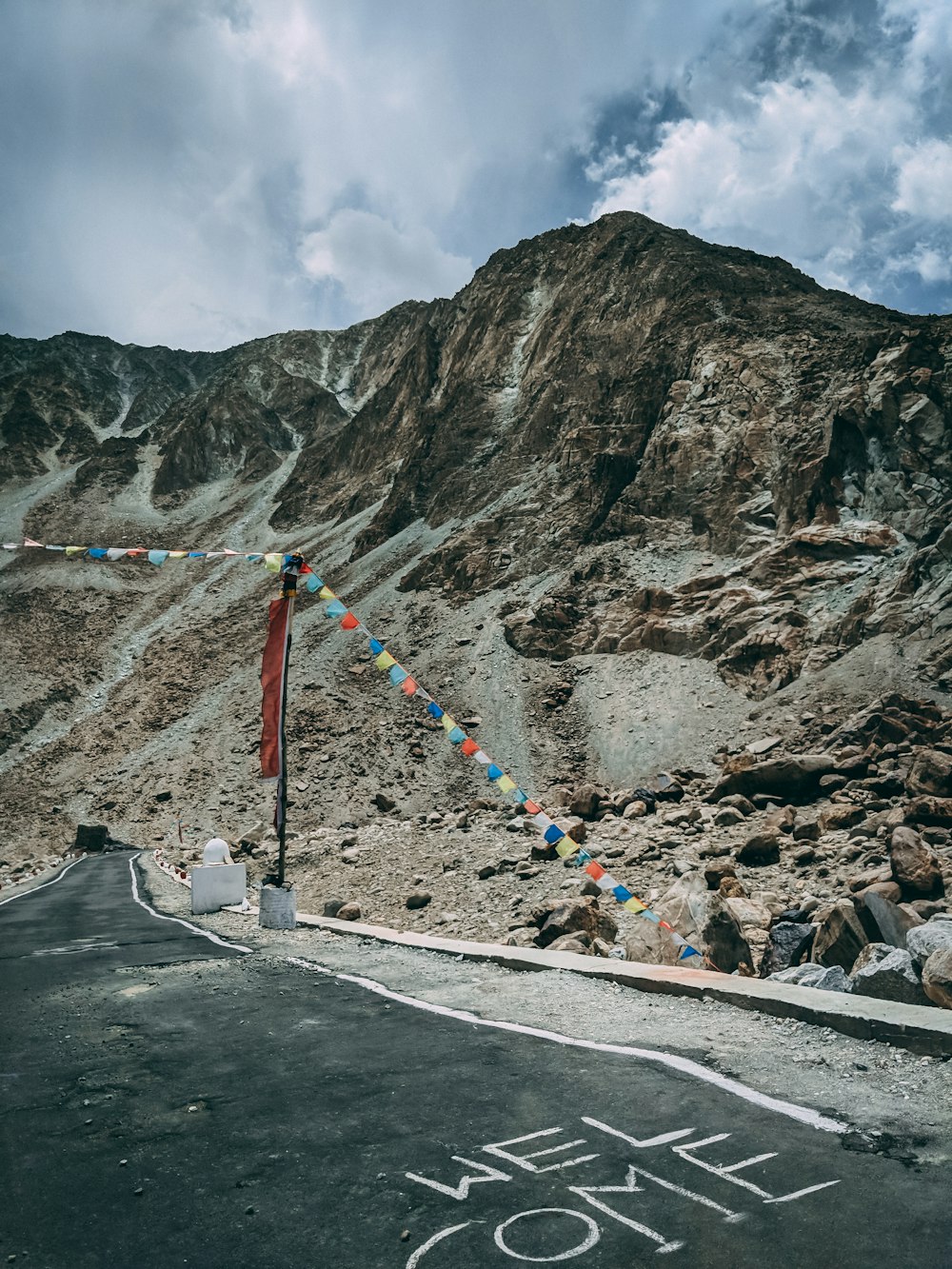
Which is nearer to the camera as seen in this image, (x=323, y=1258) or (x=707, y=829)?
(x=323, y=1258)

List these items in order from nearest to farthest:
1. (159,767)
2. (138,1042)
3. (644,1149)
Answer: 1. (644,1149)
2. (138,1042)
3. (159,767)

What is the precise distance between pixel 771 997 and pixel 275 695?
8.58m

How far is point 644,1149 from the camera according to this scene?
140 inches

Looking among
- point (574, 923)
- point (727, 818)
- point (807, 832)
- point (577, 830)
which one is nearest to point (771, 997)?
point (574, 923)

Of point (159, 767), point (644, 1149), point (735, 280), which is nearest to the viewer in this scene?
point (644, 1149)

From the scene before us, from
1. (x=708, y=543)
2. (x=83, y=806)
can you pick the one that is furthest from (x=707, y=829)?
(x=83, y=806)

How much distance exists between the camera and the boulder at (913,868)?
11102 millimetres

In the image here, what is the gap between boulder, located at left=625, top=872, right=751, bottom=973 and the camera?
29.6 ft

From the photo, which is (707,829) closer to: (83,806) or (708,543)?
(708,543)

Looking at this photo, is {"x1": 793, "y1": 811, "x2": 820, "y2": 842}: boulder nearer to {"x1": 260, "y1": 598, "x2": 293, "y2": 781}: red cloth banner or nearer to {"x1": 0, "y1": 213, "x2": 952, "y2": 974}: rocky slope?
{"x1": 0, "y1": 213, "x2": 952, "y2": 974}: rocky slope

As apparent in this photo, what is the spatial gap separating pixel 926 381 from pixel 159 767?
4006 centimetres

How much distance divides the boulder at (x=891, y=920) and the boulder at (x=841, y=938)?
9.6 inches

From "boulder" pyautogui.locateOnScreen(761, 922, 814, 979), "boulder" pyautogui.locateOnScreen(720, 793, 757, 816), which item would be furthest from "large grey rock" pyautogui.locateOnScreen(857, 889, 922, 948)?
"boulder" pyautogui.locateOnScreen(720, 793, 757, 816)

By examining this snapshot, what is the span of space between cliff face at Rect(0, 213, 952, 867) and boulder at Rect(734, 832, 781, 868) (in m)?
12.6
